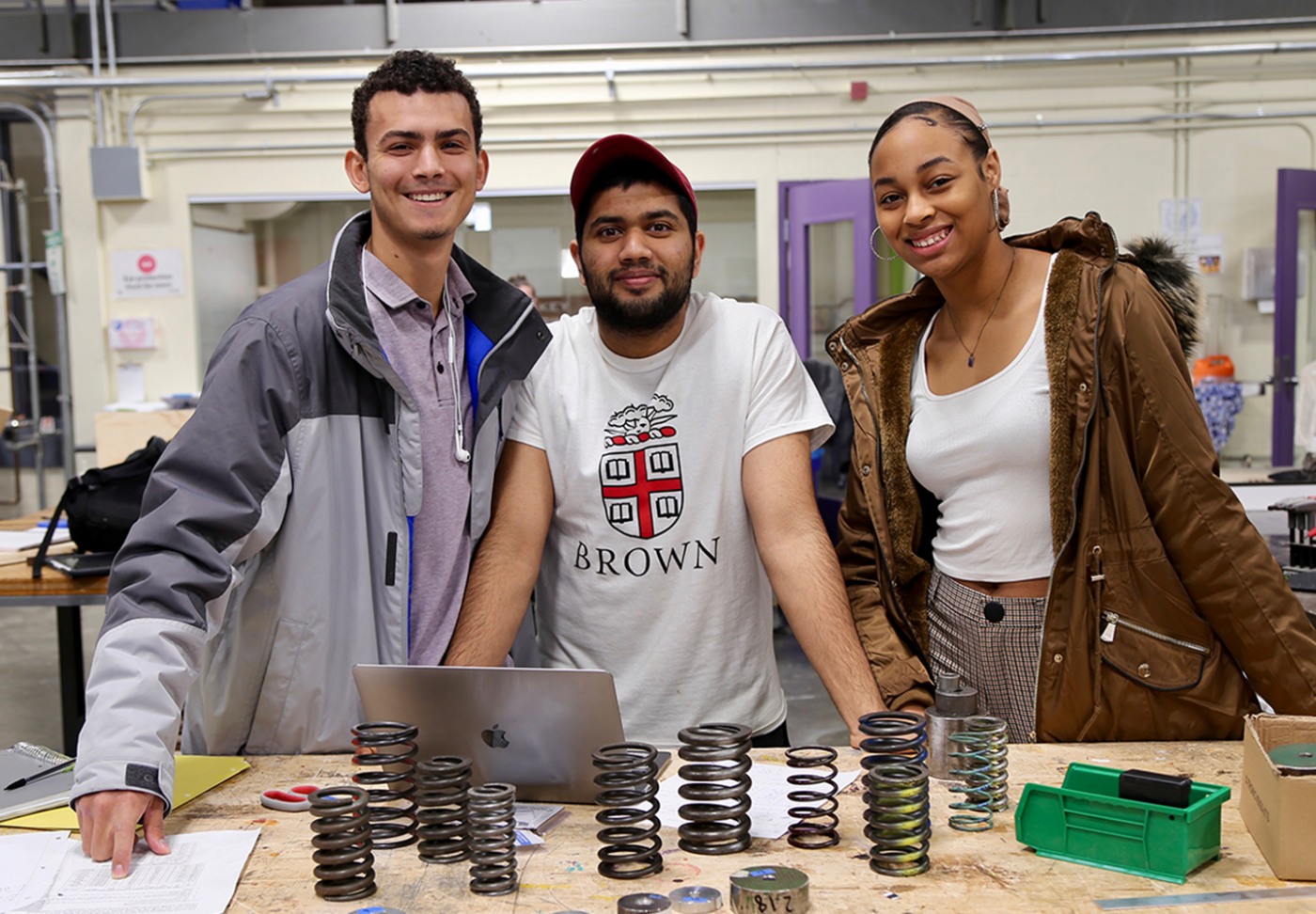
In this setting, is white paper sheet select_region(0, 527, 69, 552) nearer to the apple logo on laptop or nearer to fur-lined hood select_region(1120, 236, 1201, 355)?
the apple logo on laptop

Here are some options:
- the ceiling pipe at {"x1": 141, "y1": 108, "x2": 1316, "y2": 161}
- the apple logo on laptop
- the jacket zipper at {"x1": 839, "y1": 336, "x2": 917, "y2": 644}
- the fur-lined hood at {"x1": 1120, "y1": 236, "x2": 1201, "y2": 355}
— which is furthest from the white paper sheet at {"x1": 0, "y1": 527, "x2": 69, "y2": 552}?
the ceiling pipe at {"x1": 141, "y1": 108, "x2": 1316, "y2": 161}

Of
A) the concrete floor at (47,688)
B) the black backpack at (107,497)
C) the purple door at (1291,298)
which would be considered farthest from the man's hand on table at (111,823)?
the purple door at (1291,298)

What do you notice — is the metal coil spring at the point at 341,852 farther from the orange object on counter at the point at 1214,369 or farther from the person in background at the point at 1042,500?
the orange object on counter at the point at 1214,369

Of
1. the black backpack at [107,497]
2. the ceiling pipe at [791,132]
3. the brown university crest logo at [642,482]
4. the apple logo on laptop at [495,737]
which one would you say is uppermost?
the ceiling pipe at [791,132]

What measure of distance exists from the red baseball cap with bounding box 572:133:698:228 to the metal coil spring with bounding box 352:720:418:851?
1.01 meters

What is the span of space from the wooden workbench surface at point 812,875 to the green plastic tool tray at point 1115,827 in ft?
0.06

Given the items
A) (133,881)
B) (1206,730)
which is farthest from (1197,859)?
(133,881)

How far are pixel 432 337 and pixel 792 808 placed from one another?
Result: 1.03 metres

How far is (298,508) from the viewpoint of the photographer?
1.82m

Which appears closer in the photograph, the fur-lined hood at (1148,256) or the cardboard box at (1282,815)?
the cardboard box at (1282,815)

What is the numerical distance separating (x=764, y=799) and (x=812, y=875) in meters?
0.23

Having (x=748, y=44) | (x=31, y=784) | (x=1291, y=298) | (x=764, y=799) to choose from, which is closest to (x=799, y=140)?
(x=748, y=44)

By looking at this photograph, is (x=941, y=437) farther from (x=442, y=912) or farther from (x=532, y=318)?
(x=442, y=912)

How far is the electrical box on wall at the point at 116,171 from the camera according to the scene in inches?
291
